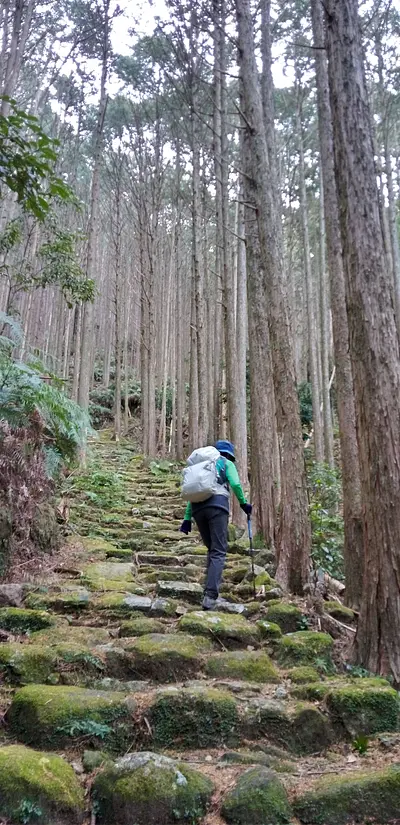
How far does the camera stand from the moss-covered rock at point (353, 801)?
8.21 feet

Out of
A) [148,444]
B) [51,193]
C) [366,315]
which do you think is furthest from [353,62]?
[148,444]

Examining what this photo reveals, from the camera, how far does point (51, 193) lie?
3494 millimetres

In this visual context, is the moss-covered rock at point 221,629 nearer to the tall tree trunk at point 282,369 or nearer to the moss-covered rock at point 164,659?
the moss-covered rock at point 164,659

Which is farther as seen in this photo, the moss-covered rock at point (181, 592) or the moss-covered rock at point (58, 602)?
the moss-covered rock at point (181, 592)

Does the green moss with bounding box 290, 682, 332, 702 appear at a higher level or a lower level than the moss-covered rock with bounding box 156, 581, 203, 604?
lower

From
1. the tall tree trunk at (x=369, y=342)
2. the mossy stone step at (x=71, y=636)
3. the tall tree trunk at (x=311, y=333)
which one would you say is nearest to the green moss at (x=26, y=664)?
the mossy stone step at (x=71, y=636)

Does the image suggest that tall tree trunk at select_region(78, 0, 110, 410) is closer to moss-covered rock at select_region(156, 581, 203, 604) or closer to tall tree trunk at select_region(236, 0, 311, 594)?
tall tree trunk at select_region(236, 0, 311, 594)

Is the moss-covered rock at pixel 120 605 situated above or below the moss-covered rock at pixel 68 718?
above

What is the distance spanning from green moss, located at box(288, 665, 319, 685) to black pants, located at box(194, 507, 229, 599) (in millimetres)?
1268

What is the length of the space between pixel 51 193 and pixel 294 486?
4002 mm

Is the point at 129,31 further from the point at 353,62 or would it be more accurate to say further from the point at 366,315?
the point at 366,315

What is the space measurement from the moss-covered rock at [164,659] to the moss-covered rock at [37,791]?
115 cm

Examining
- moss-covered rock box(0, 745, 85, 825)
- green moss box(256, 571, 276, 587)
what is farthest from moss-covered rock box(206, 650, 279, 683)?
green moss box(256, 571, 276, 587)

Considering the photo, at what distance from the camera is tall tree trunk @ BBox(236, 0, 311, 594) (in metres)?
6.04
